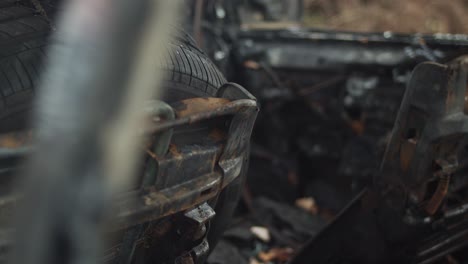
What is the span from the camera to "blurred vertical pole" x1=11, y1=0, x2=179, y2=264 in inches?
37.2

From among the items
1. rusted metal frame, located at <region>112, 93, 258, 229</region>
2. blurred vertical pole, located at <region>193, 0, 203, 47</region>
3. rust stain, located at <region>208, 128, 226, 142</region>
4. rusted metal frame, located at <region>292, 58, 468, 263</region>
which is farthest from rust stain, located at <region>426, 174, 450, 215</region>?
blurred vertical pole, located at <region>193, 0, 203, 47</region>

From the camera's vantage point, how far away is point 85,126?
37.2 inches

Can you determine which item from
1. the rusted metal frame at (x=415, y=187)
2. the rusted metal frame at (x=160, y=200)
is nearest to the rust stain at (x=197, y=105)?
the rusted metal frame at (x=160, y=200)

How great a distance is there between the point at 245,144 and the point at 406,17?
9986 mm

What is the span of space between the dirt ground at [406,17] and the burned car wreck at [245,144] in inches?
210

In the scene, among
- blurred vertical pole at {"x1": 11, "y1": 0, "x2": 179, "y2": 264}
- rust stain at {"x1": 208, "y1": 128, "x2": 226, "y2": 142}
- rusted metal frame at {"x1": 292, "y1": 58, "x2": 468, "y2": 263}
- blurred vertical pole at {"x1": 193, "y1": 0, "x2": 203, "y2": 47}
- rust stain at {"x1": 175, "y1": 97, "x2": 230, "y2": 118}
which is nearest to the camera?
blurred vertical pole at {"x1": 11, "y1": 0, "x2": 179, "y2": 264}

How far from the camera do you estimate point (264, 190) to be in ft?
15.3

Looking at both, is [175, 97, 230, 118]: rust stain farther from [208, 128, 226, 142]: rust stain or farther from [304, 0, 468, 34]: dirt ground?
[304, 0, 468, 34]: dirt ground

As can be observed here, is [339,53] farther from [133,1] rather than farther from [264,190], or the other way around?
[133,1]

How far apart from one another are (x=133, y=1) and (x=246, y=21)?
454 centimetres

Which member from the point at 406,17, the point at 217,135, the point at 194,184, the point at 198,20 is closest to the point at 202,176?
the point at 194,184

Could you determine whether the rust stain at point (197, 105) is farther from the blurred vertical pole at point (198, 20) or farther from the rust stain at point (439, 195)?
the blurred vertical pole at point (198, 20)

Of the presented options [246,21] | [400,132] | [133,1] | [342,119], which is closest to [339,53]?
→ [342,119]

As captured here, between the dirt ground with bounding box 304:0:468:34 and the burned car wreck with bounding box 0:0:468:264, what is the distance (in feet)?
17.5
